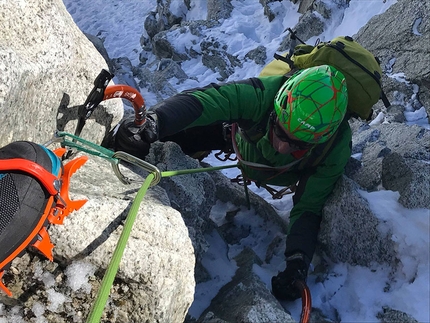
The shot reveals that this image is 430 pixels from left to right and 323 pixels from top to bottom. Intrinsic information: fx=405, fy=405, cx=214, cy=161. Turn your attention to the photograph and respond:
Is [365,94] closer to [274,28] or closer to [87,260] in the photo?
[87,260]

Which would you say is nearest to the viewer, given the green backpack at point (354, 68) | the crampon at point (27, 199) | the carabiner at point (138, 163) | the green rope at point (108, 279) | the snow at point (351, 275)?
the green rope at point (108, 279)

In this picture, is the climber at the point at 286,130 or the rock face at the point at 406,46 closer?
the climber at the point at 286,130

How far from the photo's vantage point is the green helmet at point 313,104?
3133 millimetres

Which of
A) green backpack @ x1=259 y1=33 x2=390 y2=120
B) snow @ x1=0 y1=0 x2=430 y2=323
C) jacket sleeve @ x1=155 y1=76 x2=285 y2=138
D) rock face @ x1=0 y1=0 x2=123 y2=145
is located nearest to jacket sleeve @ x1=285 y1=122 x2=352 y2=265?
green backpack @ x1=259 y1=33 x2=390 y2=120

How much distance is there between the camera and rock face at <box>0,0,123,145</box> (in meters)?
2.15

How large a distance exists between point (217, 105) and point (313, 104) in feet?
2.71

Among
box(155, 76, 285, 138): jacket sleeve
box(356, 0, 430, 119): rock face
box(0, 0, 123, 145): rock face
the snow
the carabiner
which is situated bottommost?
the snow

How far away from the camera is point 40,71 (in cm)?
235

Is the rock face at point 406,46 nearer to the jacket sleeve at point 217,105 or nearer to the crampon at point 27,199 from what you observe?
Result: the jacket sleeve at point 217,105

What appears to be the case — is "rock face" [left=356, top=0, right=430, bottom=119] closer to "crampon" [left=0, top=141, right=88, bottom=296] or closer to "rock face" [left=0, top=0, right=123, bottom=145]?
"rock face" [left=0, top=0, right=123, bottom=145]

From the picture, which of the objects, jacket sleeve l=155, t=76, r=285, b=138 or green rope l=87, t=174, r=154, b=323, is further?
jacket sleeve l=155, t=76, r=285, b=138

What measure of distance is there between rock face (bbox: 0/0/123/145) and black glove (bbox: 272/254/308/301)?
1.99 meters

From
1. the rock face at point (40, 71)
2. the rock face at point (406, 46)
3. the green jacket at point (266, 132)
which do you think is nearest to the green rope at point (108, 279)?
the rock face at point (40, 71)

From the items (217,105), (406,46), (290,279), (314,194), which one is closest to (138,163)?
(217,105)
